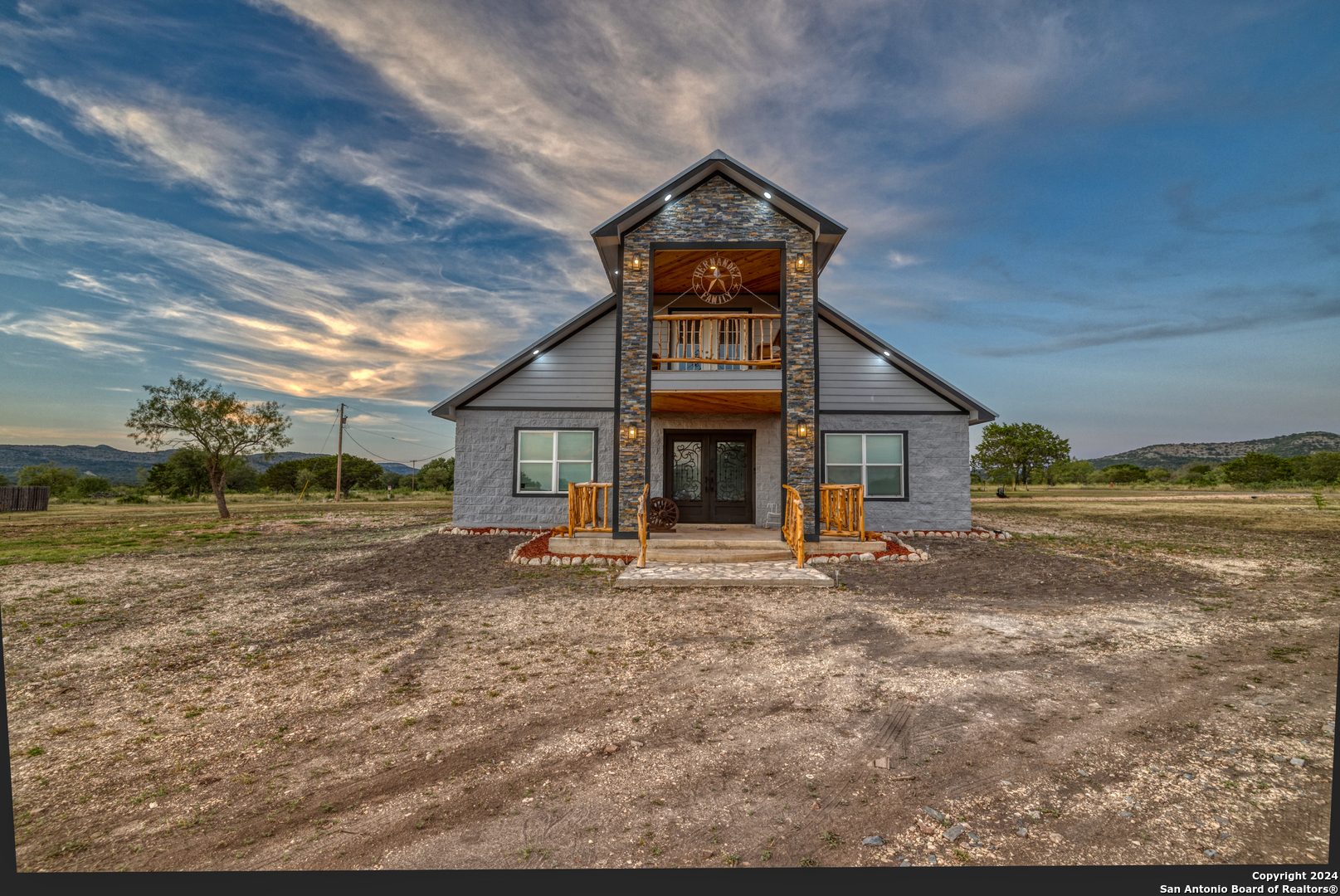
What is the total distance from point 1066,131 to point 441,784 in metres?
4.94

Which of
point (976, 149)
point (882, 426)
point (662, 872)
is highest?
point (976, 149)

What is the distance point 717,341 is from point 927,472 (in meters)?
6.70

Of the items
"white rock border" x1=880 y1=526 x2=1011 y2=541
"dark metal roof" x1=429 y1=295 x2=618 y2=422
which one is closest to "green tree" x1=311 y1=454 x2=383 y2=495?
"dark metal roof" x1=429 y1=295 x2=618 y2=422

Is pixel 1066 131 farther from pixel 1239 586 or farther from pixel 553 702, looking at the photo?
pixel 1239 586

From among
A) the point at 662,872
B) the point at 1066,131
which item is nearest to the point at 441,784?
the point at 662,872

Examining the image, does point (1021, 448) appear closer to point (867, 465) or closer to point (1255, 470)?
point (1255, 470)

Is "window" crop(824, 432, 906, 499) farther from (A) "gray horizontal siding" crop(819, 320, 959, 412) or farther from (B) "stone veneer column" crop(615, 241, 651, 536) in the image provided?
(B) "stone veneer column" crop(615, 241, 651, 536)

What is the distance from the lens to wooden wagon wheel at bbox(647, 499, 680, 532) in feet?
39.3

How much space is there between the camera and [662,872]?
1.82 meters

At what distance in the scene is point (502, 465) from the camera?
571 inches

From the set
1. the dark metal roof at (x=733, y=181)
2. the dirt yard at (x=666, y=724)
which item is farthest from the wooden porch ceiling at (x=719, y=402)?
the dirt yard at (x=666, y=724)

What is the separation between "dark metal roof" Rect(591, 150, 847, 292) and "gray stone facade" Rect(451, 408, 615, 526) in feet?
16.7

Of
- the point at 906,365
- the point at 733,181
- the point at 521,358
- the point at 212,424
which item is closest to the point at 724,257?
the point at 733,181

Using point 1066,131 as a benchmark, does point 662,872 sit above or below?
below
